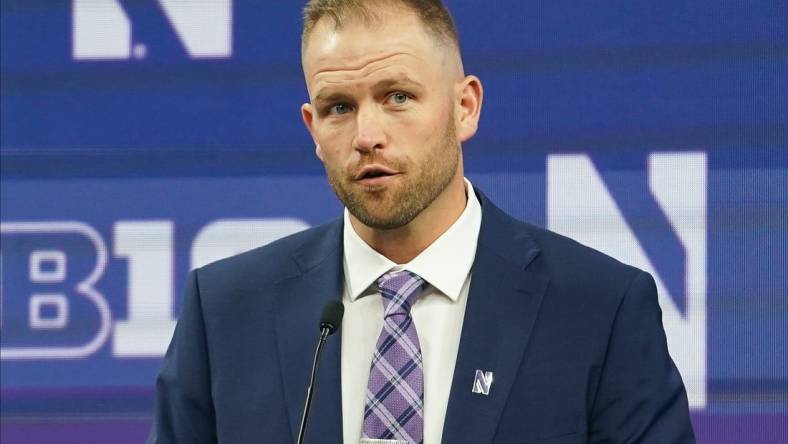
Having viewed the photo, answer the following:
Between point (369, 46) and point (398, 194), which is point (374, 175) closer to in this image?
point (398, 194)

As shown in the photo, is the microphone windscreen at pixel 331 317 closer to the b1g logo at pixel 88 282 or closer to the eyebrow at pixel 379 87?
the eyebrow at pixel 379 87

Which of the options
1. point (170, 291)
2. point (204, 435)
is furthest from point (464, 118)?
point (170, 291)

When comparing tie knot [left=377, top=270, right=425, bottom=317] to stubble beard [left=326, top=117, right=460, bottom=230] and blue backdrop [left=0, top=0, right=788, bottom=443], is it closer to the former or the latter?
stubble beard [left=326, top=117, right=460, bottom=230]

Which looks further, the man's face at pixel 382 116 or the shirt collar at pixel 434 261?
the shirt collar at pixel 434 261

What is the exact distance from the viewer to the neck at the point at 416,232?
2113mm

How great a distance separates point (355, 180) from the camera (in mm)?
1984

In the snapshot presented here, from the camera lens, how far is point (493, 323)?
6.65ft

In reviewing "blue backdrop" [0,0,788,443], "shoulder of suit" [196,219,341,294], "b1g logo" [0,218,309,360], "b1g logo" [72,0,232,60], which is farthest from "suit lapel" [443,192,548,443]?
"b1g logo" [72,0,232,60]

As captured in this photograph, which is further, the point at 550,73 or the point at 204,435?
the point at 550,73

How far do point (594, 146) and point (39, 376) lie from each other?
4.78 ft

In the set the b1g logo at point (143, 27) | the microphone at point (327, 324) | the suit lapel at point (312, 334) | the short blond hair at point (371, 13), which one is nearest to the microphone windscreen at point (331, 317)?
the microphone at point (327, 324)

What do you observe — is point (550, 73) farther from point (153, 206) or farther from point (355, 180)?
point (355, 180)

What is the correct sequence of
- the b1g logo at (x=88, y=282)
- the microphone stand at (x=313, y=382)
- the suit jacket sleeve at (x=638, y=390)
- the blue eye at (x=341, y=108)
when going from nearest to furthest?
the microphone stand at (x=313, y=382) → the suit jacket sleeve at (x=638, y=390) → the blue eye at (x=341, y=108) → the b1g logo at (x=88, y=282)

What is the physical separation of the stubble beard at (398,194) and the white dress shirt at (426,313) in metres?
0.10
